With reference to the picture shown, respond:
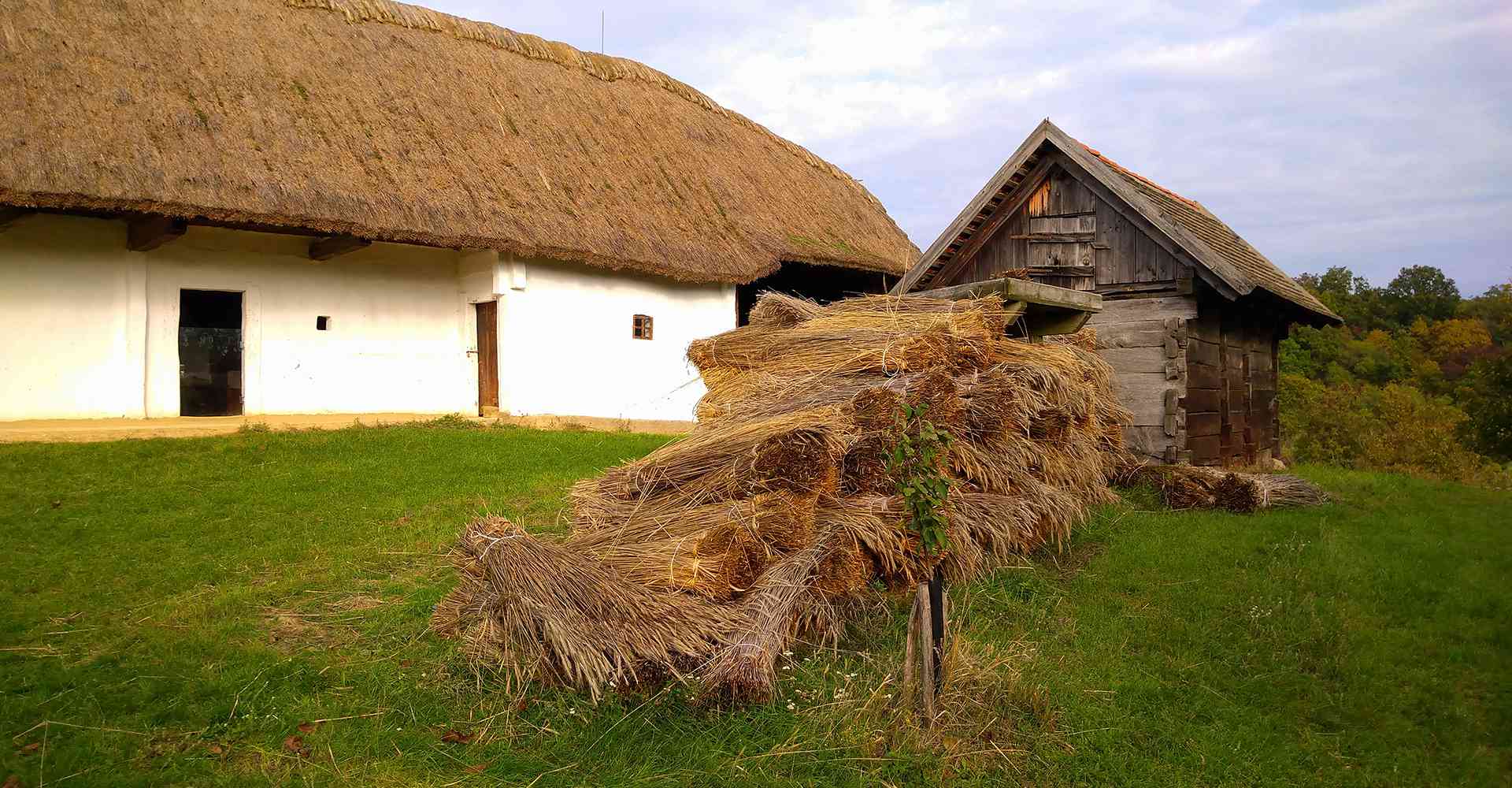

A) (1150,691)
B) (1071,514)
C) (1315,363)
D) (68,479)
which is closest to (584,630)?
(1150,691)

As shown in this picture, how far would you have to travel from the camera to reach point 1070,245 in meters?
10.6

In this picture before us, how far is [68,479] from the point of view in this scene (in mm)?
7820

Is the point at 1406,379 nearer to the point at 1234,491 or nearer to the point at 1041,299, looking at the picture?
the point at 1234,491

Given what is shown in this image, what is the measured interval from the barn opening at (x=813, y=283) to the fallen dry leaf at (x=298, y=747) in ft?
40.1

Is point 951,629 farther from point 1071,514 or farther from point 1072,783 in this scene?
point 1071,514

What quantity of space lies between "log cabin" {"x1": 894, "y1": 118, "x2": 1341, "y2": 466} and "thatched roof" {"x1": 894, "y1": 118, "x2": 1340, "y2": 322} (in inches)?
0.7

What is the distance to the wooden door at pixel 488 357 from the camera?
12.7 m

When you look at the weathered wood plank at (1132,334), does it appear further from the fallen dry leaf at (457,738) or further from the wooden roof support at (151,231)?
the wooden roof support at (151,231)

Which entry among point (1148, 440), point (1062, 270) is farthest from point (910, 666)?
point (1062, 270)

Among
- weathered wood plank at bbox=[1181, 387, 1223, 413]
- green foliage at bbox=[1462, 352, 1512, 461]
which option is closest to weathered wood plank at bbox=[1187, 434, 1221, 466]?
weathered wood plank at bbox=[1181, 387, 1223, 413]

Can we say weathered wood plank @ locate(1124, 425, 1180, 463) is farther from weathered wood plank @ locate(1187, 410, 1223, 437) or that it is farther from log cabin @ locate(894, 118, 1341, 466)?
weathered wood plank @ locate(1187, 410, 1223, 437)

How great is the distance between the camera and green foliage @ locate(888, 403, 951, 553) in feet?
13.4

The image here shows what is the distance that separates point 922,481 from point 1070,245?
24.1ft

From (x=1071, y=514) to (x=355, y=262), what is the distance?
9.67 m
